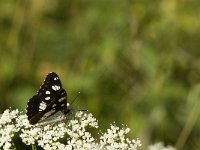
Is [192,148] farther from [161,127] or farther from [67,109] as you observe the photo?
[67,109]

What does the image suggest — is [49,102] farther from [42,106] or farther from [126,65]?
[126,65]

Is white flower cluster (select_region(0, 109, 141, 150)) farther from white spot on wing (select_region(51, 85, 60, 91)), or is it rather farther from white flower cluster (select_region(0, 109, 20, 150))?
white spot on wing (select_region(51, 85, 60, 91))

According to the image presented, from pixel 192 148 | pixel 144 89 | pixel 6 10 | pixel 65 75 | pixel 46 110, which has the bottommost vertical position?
pixel 46 110

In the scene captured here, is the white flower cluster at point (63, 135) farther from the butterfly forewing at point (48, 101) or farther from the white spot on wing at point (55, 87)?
the white spot on wing at point (55, 87)

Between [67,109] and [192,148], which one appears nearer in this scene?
[67,109]

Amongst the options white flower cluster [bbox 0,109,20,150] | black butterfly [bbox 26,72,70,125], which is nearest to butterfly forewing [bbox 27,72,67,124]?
black butterfly [bbox 26,72,70,125]

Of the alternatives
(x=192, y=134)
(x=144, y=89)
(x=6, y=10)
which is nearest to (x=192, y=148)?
(x=192, y=134)

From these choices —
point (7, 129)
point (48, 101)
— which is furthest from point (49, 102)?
point (7, 129)
